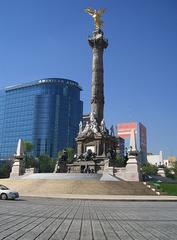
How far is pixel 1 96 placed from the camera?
568ft

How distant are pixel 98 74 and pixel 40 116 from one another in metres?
98.2

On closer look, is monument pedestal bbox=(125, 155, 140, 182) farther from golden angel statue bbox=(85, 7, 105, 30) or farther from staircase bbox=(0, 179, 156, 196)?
golden angel statue bbox=(85, 7, 105, 30)

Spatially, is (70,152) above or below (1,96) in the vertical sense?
below

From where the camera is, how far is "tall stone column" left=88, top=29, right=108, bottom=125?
5984 cm

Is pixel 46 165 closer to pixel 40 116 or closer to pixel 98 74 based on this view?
pixel 98 74

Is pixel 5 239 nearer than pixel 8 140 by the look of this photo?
Yes

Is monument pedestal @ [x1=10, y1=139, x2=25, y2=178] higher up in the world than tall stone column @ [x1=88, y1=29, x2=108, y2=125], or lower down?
lower down

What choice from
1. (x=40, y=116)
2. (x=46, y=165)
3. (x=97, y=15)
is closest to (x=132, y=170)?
(x=97, y=15)

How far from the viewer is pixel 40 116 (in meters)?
156

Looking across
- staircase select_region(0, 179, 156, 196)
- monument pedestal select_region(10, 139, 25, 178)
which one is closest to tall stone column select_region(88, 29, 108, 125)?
monument pedestal select_region(10, 139, 25, 178)

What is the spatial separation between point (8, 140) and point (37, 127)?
57.2 ft

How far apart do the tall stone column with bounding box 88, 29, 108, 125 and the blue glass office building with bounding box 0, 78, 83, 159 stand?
94068mm

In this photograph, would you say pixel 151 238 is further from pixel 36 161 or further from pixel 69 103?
pixel 69 103

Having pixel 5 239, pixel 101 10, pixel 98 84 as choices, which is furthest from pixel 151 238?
pixel 101 10
